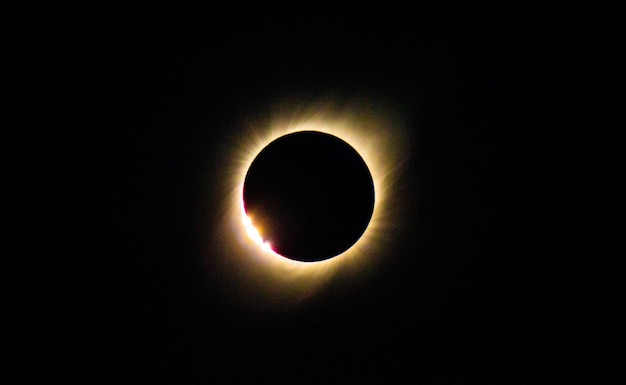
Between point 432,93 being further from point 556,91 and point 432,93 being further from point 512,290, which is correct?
point 512,290

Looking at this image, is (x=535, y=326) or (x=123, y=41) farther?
(x=535, y=326)

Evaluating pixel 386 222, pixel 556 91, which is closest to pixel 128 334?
pixel 386 222

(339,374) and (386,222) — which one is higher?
(386,222)

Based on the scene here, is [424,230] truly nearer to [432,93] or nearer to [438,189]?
[438,189]

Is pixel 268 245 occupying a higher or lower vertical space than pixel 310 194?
lower

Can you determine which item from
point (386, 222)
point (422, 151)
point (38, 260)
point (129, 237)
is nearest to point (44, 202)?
point (38, 260)

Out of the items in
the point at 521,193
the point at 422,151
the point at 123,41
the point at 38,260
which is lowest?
the point at 38,260
